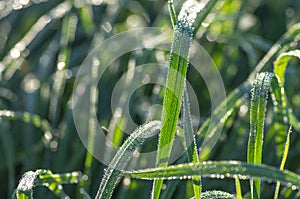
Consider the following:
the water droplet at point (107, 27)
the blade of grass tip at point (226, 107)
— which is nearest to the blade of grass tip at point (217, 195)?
the blade of grass tip at point (226, 107)

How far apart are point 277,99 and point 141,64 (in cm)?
36

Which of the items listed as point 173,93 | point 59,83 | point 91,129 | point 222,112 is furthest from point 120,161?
point 59,83

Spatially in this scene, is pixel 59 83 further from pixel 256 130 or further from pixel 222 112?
pixel 256 130

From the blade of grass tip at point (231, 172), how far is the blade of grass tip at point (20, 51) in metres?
0.59

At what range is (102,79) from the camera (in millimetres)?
1280

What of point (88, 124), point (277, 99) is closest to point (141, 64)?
point (88, 124)

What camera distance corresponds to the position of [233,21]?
4.36 feet

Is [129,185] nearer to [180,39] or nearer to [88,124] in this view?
[88,124]

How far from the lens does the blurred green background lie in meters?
1.07

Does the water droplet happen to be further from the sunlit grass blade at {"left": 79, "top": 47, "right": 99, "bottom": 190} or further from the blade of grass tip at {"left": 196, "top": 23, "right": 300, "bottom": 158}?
the blade of grass tip at {"left": 196, "top": 23, "right": 300, "bottom": 158}

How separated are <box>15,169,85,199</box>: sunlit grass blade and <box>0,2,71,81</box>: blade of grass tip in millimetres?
402

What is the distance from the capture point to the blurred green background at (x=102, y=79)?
1.07 m

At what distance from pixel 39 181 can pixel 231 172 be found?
27 centimetres

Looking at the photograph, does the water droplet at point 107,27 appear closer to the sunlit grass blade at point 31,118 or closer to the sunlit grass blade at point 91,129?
the sunlit grass blade at point 91,129
